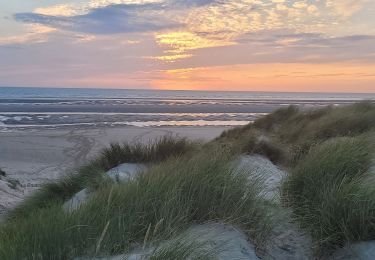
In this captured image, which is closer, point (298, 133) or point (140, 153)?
point (140, 153)

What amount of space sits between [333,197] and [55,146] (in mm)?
18968

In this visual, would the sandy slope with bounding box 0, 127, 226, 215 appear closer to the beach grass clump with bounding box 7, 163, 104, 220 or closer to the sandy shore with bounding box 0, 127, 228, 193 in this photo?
the sandy shore with bounding box 0, 127, 228, 193

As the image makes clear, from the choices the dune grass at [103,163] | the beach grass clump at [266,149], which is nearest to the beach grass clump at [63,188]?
the dune grass at [103,163]

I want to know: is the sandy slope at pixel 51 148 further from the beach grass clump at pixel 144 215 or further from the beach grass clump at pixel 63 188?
the beach grass clump at pixel 144 215

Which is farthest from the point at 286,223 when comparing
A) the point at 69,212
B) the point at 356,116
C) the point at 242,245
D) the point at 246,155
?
the point at 356,116

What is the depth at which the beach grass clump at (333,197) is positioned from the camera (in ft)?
13.9

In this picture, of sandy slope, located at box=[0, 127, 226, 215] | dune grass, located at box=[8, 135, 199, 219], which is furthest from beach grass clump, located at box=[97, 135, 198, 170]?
sandy slope, located at box=[0, 127, 226, 215]

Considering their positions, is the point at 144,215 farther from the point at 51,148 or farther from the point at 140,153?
the point at 51,148

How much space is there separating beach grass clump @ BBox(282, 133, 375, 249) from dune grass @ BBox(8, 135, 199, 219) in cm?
314

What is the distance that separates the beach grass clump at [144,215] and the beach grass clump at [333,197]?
500 mm

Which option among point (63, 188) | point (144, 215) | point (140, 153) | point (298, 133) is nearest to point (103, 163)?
point (140, 153)

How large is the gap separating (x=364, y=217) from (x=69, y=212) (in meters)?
2.70

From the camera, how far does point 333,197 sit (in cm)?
453

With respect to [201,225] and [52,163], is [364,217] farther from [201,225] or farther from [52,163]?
[52,163]
